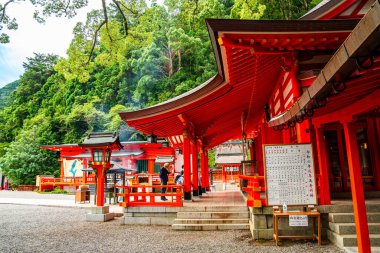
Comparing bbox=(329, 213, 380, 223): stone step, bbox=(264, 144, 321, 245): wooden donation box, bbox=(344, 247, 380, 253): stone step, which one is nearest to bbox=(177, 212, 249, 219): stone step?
bbox=(264, 144, 321, 245): wooden donation box

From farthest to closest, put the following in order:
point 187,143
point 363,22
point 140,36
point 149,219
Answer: point 140,36, point 187,143, point 149,219, point 363,22

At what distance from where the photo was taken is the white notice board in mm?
5578

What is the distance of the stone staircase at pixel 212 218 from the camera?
7.65 metres

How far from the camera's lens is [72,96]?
140ft

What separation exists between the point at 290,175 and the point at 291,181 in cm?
12

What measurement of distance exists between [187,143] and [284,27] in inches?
242

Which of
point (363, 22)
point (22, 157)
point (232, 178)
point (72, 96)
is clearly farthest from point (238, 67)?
point (72, 96)

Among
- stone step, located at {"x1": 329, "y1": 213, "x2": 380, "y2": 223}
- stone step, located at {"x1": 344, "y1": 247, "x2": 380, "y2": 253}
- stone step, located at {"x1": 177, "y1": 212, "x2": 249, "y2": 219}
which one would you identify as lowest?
stone step, located at {"x1": 344, "y1": 247, "x2": 380, "y2": 253}

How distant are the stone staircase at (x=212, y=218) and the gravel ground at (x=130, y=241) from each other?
29 cm

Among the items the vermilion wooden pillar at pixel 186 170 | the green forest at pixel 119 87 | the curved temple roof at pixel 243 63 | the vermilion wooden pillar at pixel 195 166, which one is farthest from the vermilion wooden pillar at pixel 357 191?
the green forest at pixel 119 87

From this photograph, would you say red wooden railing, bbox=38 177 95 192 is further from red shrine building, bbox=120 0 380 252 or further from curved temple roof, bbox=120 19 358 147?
curved temple roof, bbox=120 19 358 147

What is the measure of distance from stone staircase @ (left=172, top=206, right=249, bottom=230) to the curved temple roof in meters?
3.03

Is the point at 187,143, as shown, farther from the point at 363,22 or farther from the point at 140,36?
the point at 363,22

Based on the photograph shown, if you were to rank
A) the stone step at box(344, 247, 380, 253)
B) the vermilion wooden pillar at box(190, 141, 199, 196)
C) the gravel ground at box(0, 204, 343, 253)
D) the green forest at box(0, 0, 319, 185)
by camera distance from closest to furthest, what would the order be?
the stone step at box(344, 247, 380, 253) < the gravel ground at box(0, 204, 343, 253) < the vermilion wooden pillar at box(190, 141, 199, 196) < the green forest at box(0, 0, 319, 185)
